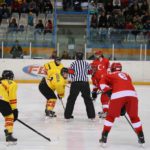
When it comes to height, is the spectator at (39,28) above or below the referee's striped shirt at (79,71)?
above

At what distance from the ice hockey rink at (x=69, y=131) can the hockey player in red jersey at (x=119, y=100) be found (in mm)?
277

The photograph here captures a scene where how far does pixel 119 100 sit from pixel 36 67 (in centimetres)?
899

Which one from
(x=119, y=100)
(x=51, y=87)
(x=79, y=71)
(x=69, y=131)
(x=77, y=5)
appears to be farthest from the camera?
(x=77, y=5)

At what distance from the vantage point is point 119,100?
5.91 metres

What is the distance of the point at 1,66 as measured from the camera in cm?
1461

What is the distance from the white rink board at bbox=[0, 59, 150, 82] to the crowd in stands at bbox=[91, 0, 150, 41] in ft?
4.05

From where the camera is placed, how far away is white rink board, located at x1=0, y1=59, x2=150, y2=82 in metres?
14.6

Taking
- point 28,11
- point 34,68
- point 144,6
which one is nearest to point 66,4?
point 28,11

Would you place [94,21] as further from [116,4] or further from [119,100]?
[119,100]

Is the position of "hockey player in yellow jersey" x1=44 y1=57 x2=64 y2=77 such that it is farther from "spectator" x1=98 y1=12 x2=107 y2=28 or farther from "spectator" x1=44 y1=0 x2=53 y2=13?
"spectator" x1=44 y1=0 x2=53 y2=13

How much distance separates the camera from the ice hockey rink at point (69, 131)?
6.08 meters

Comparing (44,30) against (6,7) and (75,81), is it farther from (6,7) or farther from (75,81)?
(75,81)

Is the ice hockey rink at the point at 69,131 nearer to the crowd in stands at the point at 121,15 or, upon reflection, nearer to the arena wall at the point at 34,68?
the arena wall at the point at 34,68

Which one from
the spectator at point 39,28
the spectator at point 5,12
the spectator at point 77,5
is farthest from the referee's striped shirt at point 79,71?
the spectator at point 77,5
